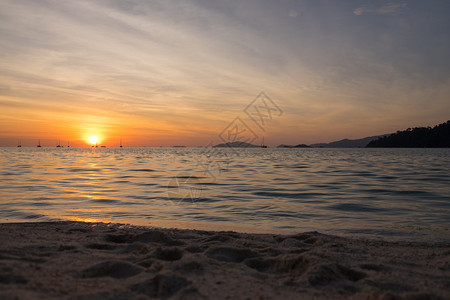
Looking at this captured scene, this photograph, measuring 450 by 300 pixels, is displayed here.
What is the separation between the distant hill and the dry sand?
18810 centimetres

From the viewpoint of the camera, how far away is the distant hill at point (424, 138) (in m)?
164

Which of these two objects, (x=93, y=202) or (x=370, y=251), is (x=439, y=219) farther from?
(x=93, y=202)

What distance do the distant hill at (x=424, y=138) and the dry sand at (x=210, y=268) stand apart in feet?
617

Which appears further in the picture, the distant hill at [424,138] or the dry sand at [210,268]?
the distant hill at [424,138]

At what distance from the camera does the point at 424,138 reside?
17475cm

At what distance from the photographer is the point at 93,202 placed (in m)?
12.2

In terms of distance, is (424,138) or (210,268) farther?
(424,138)

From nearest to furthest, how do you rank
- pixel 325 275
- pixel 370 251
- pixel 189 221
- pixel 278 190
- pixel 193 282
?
1. pixel 193 282
2. pixel 325 275
3. pixel 370 251
4. pixel 189 221
5. pixel 278 190

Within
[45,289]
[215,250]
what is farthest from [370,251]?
[45,289]

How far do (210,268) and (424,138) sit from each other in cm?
20160

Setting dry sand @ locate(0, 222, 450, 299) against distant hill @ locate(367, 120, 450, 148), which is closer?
dry sand @ locate(0, 222, 450, 299)

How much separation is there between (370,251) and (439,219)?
18.0ft

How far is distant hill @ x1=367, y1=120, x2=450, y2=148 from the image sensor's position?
164m

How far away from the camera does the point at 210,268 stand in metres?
4.36
